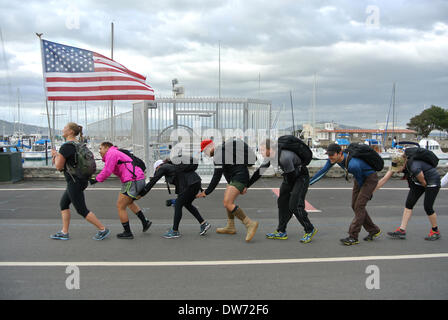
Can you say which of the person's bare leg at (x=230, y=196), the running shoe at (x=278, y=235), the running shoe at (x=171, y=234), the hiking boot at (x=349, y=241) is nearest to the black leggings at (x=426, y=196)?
the hiking boot at (x=349, y=241)

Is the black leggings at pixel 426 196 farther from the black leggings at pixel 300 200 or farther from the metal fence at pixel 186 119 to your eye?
the metal fence at pixel 186 119

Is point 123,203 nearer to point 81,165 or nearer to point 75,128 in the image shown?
point 81,165

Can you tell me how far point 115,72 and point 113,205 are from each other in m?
3.96

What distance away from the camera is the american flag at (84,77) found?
9039 millimetres

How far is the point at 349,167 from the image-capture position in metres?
5.45

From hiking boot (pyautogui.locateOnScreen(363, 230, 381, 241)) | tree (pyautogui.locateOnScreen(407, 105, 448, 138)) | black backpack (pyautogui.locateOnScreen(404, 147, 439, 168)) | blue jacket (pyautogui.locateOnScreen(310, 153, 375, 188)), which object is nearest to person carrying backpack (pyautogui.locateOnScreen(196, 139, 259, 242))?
blue jacket (pyautogui.locateOnScreen(310, 153, 375, 188))

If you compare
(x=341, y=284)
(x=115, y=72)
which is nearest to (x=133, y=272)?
(x=341, y=284)

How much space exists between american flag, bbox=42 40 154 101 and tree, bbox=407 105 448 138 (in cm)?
7862

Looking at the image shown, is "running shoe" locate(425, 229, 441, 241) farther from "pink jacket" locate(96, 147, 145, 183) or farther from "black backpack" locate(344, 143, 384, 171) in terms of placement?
"pink jacket" locate(96, 147, 145, 183)

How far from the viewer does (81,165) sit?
17.8 ft

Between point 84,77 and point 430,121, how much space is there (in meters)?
80.9

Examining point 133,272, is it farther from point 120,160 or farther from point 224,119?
point 224,119

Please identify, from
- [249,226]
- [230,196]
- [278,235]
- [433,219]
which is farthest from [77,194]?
[433,219]

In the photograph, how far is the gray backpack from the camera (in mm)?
5402
